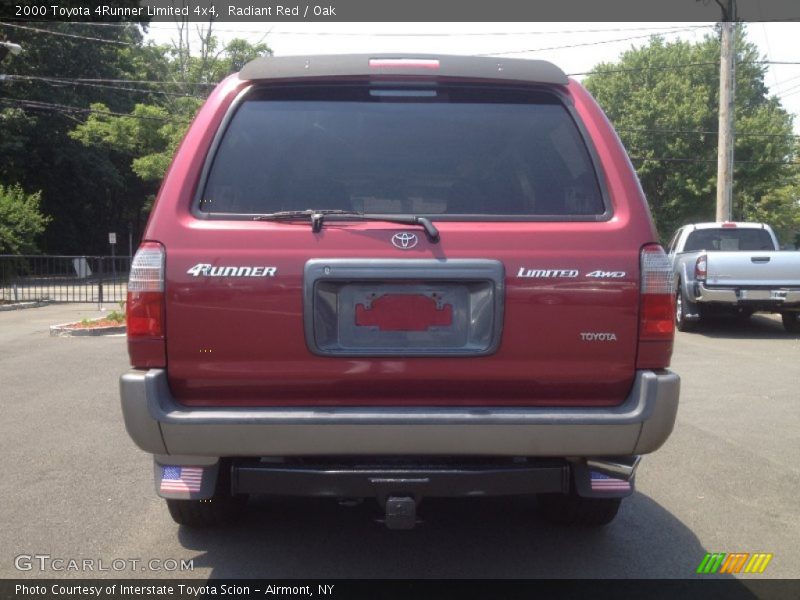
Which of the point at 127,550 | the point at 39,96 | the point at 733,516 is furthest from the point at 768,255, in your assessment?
the point at 39,96

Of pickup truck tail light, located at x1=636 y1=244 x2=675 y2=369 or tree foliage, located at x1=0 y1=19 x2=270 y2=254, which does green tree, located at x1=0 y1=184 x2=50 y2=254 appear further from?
pickup truck tail light, located at x1=636 y1=244 x2=675 y2=369

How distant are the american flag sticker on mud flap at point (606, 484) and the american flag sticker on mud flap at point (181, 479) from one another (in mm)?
1584

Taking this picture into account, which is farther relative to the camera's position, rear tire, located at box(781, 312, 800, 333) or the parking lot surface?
rear tire, located at box(781, 312, 800, 333)

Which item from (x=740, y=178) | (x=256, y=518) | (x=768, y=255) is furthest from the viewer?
(x=740, y=178)

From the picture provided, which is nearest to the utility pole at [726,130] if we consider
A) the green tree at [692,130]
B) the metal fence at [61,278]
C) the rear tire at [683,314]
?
the rear tire at [683,314]

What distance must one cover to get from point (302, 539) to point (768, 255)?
10656 millimetres

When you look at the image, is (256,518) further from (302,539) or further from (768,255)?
(768,255)

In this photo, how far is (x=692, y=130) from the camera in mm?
42375

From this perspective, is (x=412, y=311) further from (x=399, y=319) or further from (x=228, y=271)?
(x=228, y=271)

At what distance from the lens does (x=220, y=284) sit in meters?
2.93

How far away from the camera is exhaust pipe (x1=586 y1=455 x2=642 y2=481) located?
3.09 meters

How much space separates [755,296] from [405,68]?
428 inches

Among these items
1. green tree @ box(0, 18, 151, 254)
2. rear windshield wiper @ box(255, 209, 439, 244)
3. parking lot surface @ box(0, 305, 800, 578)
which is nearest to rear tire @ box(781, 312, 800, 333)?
parking lot surface @ box(0, 305, 800, 578)

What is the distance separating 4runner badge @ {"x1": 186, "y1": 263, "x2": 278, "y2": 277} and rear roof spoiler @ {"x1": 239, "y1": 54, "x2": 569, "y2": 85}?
834 millimetres
